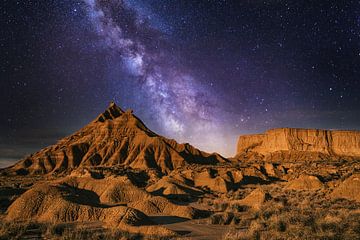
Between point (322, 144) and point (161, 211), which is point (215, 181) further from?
point (322, 144)

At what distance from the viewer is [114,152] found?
88375mm

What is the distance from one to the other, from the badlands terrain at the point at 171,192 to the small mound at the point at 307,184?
0.12 m

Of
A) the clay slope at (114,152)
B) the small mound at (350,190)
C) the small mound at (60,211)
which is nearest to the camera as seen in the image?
the small mound at (60,211)

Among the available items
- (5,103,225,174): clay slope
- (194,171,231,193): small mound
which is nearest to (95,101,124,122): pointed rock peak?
(5,103,225,174): clay slope

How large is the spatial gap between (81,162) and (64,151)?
6763mm

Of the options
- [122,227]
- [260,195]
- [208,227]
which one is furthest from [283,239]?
[260,195]

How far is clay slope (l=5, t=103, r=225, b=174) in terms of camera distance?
269ft

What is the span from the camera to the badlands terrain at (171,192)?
13516mm

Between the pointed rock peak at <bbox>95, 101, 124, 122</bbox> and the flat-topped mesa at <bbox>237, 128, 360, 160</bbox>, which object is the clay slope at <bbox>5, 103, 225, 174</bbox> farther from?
the flat-topped mesa at <bbox>237, 128, 360, 160</bbox>

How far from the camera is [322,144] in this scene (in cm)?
11188

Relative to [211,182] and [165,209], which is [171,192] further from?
[165,209]

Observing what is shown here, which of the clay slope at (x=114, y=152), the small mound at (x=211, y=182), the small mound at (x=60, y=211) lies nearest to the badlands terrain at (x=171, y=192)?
the small mound at (x=60, y=211)

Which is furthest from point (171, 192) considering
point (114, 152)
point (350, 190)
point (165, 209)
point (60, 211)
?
point (114, 152)

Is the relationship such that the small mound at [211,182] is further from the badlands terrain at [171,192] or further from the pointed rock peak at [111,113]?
the pointed rock peak at [111,113]
